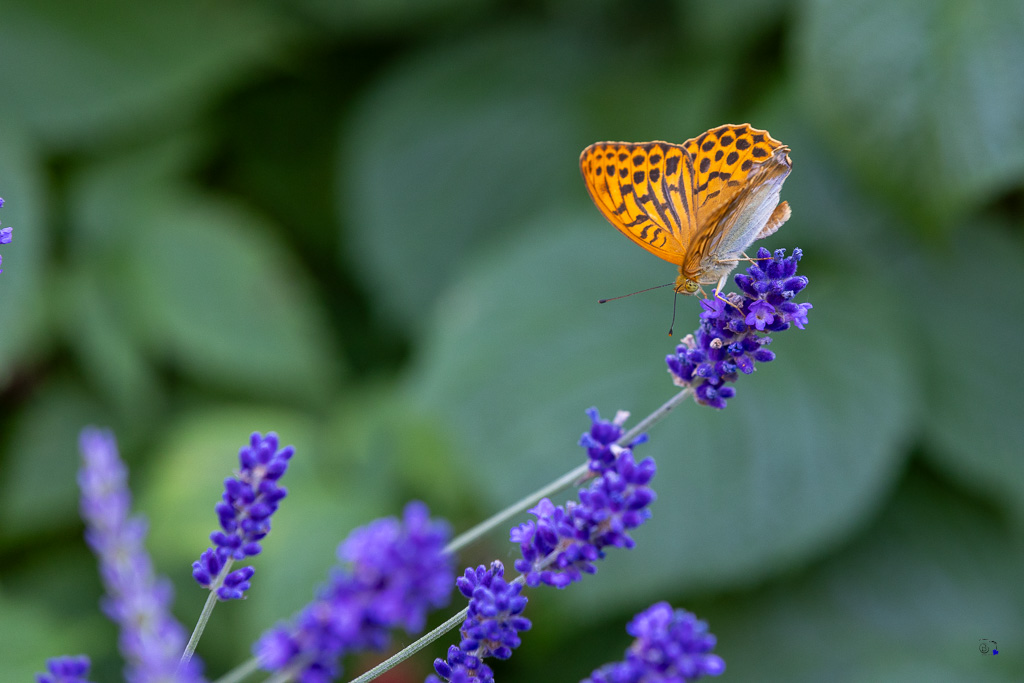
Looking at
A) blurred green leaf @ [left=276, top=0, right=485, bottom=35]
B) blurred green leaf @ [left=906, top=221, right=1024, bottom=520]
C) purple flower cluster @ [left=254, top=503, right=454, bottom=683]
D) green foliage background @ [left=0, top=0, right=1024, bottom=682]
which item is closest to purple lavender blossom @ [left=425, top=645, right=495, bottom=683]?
purple flower cluster @ [left=254, top=503, right=454, bottom=683]

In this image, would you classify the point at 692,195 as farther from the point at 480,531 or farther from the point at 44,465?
the point at 44,465

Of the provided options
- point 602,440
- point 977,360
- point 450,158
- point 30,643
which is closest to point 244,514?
point 602,440

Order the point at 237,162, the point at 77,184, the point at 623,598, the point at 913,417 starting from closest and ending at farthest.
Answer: the point at 623,598, the point at 913,417, the point at 77,184, the point at 237,162

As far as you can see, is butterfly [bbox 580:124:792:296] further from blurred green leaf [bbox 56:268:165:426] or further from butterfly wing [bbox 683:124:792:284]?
blurred green leaf [bbox 56:268:165:426]

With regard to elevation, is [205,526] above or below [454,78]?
below

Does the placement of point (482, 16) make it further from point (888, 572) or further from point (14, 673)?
point (14, 673)

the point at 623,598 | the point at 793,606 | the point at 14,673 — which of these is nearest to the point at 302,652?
the point at 14,673
